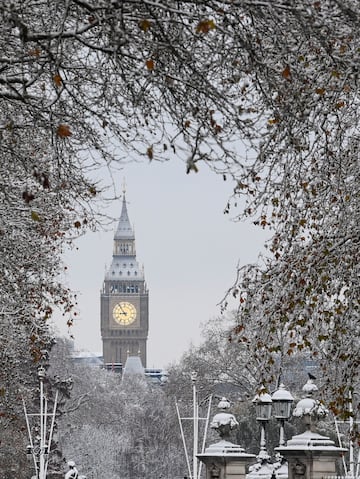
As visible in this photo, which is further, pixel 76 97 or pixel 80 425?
pixel 80 425

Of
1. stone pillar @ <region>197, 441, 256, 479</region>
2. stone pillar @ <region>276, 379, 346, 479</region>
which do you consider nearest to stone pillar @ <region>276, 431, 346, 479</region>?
stone pillar @ <region>276, 379, 346, 479</region>

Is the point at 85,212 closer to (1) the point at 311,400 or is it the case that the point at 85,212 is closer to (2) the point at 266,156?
(2) the point at 266,156

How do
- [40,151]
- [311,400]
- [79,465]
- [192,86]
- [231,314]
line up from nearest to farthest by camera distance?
[192,86] → [40,151] → [311,400] → [231,314] → [79,465]

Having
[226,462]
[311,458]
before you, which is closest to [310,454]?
[311,458]

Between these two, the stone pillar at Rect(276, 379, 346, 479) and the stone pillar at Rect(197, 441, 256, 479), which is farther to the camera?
the stone pillar at Rect(197, 441, 256, 479)

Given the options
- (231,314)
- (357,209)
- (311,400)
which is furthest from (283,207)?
(231,314)

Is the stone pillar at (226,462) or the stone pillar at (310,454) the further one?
the stone pillar at (226,462)

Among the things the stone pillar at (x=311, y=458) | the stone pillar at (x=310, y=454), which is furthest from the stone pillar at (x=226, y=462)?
the stone pillar at (x=311, y=458)

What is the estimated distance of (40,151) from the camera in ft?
66.0

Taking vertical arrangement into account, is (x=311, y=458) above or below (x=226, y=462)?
below

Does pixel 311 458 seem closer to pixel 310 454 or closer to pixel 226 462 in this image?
pixel 310 454

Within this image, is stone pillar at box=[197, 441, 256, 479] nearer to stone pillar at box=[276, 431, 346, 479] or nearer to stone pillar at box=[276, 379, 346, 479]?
stone pillar at box=[276, 379, 346, 479]

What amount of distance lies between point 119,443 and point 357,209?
92.6 m

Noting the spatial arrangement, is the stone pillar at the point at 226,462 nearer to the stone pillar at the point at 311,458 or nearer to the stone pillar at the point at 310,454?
the stone pillar at the point at 310,454
